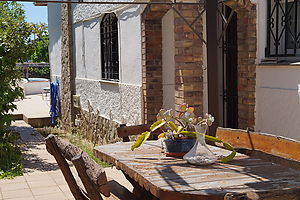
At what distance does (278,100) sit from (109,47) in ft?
14.9

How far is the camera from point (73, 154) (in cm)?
288

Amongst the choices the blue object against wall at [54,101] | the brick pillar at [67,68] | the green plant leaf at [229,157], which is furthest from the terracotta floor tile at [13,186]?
the blue object against wall at [54,101]

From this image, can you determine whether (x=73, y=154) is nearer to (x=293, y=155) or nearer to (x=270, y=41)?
(x=293, y=155)

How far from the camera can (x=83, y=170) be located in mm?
2551

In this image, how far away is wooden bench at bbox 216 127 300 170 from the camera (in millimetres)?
3371

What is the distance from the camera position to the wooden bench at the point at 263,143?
3371 millimetres

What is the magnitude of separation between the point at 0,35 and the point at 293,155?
5.53 meters

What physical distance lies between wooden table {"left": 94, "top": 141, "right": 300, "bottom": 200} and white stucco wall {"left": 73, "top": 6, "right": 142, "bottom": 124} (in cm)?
387

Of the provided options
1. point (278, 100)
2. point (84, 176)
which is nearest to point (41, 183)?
point (278, 100)

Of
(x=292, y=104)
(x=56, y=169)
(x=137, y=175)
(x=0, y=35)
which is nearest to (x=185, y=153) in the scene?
(x=137, y=175)

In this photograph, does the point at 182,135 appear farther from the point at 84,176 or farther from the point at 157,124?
the point at 84,176

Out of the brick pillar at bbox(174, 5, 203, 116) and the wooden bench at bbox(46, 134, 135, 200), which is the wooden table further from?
the brick pillar at bbox(174, 5, 203, 116)

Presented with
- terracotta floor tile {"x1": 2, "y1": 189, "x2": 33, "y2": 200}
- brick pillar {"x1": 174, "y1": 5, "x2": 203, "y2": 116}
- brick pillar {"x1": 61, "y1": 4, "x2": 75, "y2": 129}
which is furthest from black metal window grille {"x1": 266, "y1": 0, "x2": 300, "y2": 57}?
brick pillar {"x1": 61, "y1": 4, "x2": 75, "y2": 129}

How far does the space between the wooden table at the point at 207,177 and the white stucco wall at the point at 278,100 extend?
1685 mm
